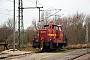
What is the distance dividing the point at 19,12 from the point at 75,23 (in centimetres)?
4030

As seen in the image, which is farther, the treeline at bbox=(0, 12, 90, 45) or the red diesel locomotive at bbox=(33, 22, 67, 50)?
the treeline at bbox=(0, 12, 90, 45)

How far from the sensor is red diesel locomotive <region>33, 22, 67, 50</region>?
28.3 meters

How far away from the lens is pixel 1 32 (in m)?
74.2

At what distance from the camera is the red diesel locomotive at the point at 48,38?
28.3 metres

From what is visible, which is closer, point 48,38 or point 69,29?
point 48,38

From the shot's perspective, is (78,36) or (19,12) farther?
(78,36)

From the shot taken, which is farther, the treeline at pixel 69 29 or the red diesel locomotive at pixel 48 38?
the treeline at pixel 69 29

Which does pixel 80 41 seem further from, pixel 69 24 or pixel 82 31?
pixel 69 24

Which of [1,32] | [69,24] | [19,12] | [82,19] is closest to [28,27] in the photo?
[1,32]

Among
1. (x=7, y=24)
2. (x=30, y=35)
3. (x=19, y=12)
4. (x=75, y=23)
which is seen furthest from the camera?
(x=7, y=24)

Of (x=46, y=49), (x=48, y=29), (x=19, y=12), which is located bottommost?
(x=46, y=49)

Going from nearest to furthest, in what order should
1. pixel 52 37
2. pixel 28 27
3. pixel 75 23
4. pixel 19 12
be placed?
pixel 52 37 → pixel 19 12 → pixel 75 23 → pixel 28 27

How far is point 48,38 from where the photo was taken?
29188 mm

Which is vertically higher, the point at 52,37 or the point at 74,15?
the point at 74,15
